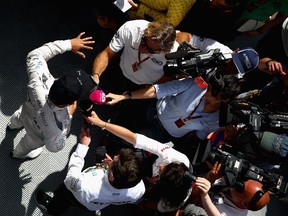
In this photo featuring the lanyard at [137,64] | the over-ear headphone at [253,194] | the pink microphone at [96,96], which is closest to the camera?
the pink microphone at [96,96]

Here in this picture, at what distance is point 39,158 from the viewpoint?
3.09 metres

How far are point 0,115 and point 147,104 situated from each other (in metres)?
1.20

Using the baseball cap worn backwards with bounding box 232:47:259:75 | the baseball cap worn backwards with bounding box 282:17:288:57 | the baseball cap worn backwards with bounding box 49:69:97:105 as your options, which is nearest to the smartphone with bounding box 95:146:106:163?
the baseball cap worn backwards with bounding box 49:69:97:105

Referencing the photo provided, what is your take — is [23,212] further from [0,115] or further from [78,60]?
[78,60]

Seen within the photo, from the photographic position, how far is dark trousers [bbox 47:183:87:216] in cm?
267

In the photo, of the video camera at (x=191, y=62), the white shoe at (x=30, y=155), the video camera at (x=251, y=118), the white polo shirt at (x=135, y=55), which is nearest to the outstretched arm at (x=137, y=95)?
the white polo shirt at (x=135, y=55)

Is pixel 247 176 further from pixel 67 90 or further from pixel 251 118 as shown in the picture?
pixel 67 90

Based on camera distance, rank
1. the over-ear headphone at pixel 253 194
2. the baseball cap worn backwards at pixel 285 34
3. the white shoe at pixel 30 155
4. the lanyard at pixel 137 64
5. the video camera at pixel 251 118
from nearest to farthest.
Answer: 1. the over-ear headphone at pixel 253 194
2. the video camera at pixel 251 118
3. the lanyard at pixel 137 64
4. the white shoe at pixel 30 155
5. the baseball cap worn backwards at pixel 285 34

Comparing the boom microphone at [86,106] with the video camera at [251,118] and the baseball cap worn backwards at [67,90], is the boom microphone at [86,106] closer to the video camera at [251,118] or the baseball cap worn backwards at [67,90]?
the baseball cap worn backwards at [67,90]

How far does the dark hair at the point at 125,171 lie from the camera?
2143 millimetres

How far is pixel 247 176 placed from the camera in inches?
98.7

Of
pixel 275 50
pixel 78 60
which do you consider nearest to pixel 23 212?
pixel 78 60

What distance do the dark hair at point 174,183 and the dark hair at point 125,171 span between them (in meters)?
0.19

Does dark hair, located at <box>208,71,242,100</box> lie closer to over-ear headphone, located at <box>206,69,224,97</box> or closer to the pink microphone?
over-ear headphone, located at <box>206,69,224,97</box>
